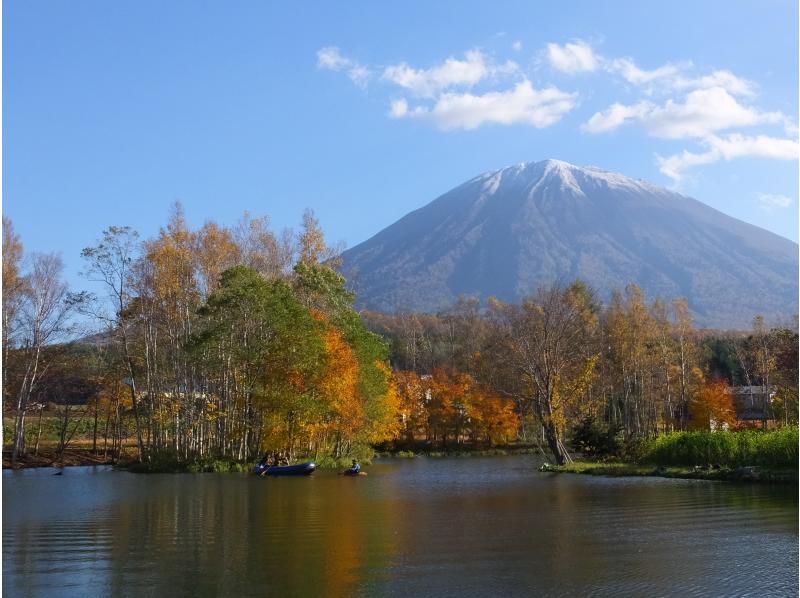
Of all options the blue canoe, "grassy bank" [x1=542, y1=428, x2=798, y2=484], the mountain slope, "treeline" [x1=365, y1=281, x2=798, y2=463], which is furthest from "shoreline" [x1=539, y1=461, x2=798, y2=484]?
the mountain slope

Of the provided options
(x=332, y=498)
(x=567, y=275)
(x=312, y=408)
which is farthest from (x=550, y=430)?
(x=567, y=275)

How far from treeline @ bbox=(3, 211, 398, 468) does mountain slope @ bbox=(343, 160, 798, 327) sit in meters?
92.4

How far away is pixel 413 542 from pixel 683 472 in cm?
1373

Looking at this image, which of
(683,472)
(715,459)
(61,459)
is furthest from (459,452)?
(683,472)

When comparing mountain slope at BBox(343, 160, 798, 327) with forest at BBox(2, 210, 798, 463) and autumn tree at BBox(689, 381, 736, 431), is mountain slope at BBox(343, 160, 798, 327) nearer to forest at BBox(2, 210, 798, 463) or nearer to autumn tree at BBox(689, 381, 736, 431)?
autumn tree at BBox(689, 381, 736, 431)

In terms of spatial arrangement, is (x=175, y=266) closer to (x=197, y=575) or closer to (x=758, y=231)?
(x=197, y=575)

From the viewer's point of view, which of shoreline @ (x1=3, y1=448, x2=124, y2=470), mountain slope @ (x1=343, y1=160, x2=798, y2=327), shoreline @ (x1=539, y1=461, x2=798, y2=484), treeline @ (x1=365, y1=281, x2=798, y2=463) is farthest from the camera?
mountain slope @ (x1=343, y1=160, x2=798, y2=327)

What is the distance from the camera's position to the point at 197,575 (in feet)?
34.6

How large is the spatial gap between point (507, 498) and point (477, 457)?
86.4 feet

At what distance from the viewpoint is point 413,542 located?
1289cm

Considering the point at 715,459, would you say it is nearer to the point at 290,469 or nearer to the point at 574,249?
the point at 290,469

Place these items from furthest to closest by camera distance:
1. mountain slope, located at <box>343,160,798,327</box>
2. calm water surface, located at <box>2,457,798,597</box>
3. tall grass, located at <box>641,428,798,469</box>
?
mountain slope, located at <box>343,160,798,327</box> < tall grass, located at <box>641,428,798,469</box> < calm water surface, located at <box>2,457,798,597</box>

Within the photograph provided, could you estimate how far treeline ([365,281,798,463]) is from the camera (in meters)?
30.9

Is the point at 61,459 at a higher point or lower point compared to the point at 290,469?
higher
